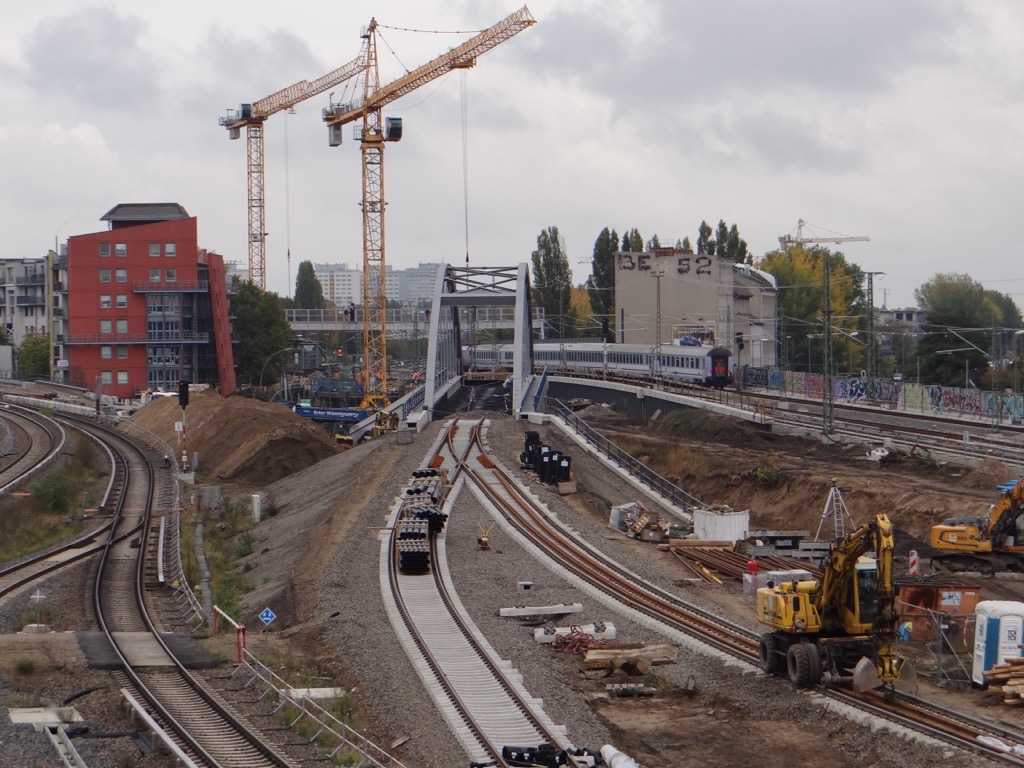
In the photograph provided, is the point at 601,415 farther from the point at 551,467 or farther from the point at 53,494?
the point at 53,494

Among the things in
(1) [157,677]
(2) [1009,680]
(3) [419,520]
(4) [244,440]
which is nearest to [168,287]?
(4) [244,440]

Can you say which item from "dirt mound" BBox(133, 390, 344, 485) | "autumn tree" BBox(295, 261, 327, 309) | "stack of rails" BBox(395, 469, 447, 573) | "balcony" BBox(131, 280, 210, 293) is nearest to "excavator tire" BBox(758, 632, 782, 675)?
"stack of rails" BBox(395, 469, 447, 573)

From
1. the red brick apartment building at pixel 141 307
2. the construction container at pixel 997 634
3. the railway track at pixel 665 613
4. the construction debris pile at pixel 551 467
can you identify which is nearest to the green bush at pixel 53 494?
the railway track at pixel 665 613

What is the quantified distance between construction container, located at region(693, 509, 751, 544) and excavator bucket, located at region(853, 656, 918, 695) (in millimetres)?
19025

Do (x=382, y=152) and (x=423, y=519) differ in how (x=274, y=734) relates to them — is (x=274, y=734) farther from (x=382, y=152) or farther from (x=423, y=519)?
(x=382, y=152)

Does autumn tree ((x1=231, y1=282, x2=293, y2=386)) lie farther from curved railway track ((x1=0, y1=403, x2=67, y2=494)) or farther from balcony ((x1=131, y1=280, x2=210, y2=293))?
curved railway track ((x1=0, y1=403, x2=67, y2=494))

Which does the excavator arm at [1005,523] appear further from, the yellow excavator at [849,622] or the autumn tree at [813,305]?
the autumn tree at [813,305]

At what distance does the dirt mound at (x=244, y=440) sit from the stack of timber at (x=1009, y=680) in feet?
137

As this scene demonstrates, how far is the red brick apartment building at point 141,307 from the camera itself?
309ft

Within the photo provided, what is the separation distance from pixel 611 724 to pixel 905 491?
29.6 metres

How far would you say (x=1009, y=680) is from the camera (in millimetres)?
19328

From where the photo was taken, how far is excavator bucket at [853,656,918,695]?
1880cm

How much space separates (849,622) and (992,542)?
51.0 ft

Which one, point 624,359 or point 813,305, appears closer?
point 624,359
